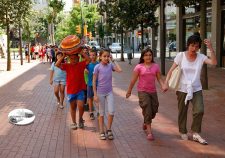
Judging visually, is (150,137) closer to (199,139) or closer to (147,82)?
(199,139)

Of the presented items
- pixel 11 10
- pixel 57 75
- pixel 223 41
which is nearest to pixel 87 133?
pixel 57 75

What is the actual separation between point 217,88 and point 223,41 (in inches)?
321

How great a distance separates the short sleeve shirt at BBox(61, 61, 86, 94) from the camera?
292 inches

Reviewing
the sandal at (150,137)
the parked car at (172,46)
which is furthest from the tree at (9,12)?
the sandal at (150,137)

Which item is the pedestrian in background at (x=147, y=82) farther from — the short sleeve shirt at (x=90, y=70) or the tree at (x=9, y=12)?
the tree at (x=9, y=12)

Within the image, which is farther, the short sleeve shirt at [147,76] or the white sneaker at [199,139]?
the short sleeve shirt at [147,76]

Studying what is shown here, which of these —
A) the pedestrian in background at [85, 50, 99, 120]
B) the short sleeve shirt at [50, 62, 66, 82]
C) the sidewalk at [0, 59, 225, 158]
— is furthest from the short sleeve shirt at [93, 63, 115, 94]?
the short sleeve shirt at [50, 62, 66, 82]

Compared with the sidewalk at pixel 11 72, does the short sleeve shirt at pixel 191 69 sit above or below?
above

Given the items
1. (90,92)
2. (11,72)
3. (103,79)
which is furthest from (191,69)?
(11,72)

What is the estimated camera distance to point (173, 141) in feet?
22.2

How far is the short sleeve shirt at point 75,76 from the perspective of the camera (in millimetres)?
7418

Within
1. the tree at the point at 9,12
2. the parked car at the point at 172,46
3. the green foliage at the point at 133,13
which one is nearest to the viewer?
the tree at the point at 9,12

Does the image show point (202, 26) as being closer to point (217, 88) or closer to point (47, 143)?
point (217, 88)

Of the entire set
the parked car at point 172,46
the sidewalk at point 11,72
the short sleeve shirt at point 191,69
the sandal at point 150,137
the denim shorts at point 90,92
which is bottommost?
the sandal at point 150,137
